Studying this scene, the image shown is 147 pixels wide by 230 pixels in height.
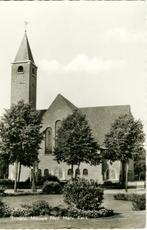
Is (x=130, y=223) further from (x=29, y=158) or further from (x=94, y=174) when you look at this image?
(x=94, y=174)

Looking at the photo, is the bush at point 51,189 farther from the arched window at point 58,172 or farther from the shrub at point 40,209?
the arched window at point 58,172

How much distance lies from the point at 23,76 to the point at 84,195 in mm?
35134

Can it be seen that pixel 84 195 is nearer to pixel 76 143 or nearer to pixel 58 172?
pixel 76 143

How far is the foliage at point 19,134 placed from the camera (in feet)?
99.9

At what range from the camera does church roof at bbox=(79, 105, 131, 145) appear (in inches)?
1966

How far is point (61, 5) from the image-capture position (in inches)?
588

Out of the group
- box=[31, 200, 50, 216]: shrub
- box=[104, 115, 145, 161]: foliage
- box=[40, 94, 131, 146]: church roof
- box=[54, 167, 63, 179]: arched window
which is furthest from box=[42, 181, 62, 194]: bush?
box=[40, 94, 131, 146]: church roof

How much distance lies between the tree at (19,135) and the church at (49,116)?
15.4 meters

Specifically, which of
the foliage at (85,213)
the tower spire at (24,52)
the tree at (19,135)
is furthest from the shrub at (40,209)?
the tower spire at (24,52)

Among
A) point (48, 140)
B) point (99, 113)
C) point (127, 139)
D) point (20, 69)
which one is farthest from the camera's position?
point (99, 113)

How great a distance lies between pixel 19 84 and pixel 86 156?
18.6 m

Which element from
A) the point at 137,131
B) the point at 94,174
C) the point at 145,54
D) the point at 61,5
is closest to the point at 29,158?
the point at 137,131

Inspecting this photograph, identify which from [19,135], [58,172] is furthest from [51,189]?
[58,172]

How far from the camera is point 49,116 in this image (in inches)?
1940
